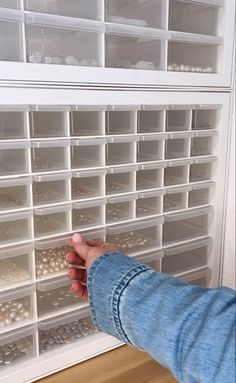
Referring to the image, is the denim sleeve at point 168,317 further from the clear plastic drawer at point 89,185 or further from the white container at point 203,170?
the white container at point 203,170

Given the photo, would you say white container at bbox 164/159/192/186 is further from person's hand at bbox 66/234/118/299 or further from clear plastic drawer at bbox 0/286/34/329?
clear plastic drawer at bbox 0/286/34/329

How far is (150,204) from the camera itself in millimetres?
827

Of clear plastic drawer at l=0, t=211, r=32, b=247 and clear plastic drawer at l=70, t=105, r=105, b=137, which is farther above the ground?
clear plastic drawer at l=70, t=105, r=105, b=137

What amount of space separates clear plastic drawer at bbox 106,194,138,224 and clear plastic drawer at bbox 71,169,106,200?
0.04 metres

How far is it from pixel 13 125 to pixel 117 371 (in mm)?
453

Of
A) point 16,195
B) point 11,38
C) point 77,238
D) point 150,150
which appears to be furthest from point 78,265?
point 11,38

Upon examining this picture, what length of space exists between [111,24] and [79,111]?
0.48 ft

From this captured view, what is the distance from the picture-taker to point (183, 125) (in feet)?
2.70

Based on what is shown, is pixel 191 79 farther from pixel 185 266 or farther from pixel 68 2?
pixel 185 266

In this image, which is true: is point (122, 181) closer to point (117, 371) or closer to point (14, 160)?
point (14, 160)

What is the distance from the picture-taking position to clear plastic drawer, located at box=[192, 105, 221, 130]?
0.83 metres

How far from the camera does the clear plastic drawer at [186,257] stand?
2.81ft

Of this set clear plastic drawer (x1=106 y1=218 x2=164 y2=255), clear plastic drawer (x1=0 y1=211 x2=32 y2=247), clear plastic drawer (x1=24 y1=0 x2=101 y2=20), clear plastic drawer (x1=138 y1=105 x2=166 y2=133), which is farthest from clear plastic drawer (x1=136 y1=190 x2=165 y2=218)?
clear plastic drawer (x1=24 y1=0 x2=101 y2=20)

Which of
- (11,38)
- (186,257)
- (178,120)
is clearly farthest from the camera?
(186,257)
